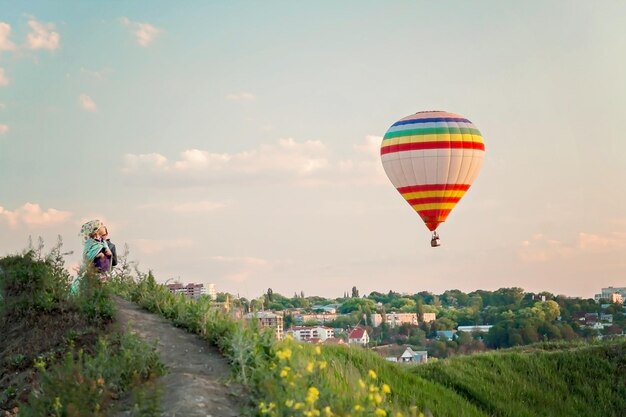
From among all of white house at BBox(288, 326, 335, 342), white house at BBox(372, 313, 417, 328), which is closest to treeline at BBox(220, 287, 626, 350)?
white house at BBox(372, 313, 417, 328)

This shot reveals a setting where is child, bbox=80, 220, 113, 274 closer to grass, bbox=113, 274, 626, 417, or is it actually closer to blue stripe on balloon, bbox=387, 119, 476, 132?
grass, bbox=113, 274, 626, 417

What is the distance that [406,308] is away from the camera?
108875 mm

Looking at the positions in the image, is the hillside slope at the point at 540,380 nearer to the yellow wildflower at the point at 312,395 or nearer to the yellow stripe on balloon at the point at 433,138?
the yellow wildflower at the point at 312,395

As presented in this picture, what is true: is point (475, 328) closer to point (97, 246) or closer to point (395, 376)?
point (395, 376)

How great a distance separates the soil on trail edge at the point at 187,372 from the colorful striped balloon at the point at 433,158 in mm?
29208

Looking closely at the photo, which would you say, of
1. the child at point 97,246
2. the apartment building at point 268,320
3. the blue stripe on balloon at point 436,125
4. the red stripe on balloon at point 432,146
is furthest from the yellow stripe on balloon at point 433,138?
the apartment building at point 268,320

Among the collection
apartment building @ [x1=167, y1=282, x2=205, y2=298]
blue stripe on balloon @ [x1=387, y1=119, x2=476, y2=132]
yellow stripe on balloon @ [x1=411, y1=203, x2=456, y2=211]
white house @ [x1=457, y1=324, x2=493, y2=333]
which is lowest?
apartment building @ [x1=167, y1=282, x2=205, y2=298]

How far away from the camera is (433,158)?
42.8 meters

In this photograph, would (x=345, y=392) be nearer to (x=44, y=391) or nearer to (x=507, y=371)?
(x=44, y=391)

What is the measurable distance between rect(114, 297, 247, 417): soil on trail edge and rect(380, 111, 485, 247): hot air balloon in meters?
29.2

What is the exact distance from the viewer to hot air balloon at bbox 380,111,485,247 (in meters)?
43.1

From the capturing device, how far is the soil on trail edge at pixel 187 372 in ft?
36.0

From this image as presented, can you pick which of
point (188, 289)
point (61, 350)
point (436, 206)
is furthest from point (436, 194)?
point (61, 350)

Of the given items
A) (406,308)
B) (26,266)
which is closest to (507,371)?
(26,266)
